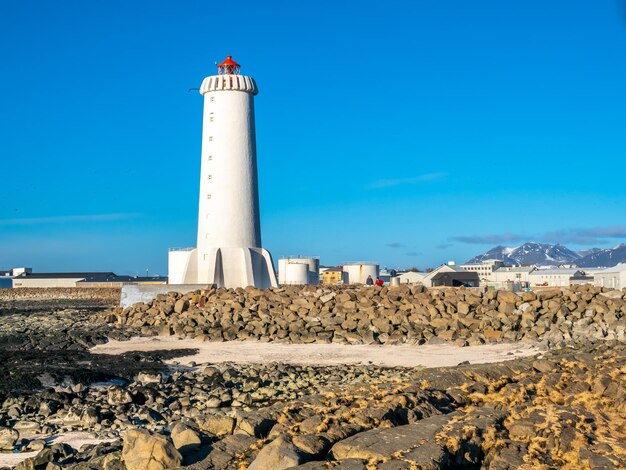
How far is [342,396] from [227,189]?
22.5 m

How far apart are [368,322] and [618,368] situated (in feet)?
35.6

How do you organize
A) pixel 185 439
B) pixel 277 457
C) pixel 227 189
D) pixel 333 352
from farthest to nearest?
1. pixel 227 189
2. pixel 333 352
3. pixel 185 439
4. pixel 277 457

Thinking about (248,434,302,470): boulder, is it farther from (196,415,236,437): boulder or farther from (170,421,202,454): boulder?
(196,415,236,437): boulder

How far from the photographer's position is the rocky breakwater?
21422mm

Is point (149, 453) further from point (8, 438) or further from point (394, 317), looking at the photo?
point (394, 317)

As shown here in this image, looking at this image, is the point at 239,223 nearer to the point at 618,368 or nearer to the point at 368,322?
the point at 368,322

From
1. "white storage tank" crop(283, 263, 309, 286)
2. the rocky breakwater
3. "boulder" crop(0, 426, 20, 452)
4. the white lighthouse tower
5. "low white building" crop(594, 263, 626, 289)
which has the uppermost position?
the white lighthouse tower

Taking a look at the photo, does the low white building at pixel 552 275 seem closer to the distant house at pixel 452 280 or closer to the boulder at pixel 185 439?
the distant house at pixel 452 280

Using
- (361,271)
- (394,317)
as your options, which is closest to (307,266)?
(361,271)

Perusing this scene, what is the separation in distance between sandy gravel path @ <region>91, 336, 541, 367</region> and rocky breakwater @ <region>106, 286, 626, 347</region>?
73 cm

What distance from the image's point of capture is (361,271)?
167 ft

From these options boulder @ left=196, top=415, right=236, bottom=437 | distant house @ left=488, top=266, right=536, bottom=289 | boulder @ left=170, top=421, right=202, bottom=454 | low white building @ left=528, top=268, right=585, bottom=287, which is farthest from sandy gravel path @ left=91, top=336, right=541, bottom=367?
distant house @ left=488, top=266, right=536, bottom=289

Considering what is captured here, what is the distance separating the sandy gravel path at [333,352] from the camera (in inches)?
704

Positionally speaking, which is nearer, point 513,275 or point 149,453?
point 149,453
